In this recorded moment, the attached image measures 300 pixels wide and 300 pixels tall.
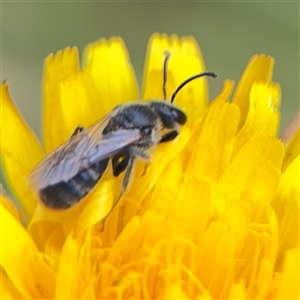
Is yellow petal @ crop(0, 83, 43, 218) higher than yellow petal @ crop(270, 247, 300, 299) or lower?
higher

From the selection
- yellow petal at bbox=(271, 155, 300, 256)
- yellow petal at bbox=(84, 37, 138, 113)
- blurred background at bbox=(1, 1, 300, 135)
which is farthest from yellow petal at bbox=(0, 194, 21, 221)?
blurred background at bbox=(1, 1, 300, 135)

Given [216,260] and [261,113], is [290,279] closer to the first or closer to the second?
[216,260]

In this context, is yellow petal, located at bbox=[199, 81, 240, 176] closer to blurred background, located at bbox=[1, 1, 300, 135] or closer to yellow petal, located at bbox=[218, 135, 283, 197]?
yellow petal, located at bbox=[218, 135, 283, 197]

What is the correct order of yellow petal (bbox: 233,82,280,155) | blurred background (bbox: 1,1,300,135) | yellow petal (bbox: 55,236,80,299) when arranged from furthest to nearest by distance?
blurred background (bbox: 1,1,300,135)
yellow petal (bbox: 233,82,280,155)
yellow petal (bbox: 55,236,80,299)

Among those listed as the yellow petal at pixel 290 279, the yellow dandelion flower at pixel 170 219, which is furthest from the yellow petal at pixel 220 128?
the yellow petal at pixel 290 279

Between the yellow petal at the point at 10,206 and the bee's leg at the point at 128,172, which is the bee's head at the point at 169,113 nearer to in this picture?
the bee's leg at the point at 128,172

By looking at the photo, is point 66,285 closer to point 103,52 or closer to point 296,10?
point 103,52

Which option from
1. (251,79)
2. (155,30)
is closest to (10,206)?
(251,79)

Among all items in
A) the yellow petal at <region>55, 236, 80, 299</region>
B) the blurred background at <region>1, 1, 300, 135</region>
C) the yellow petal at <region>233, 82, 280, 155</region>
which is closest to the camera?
the yellow petal at <region>55, 236, 80, 299</region>
